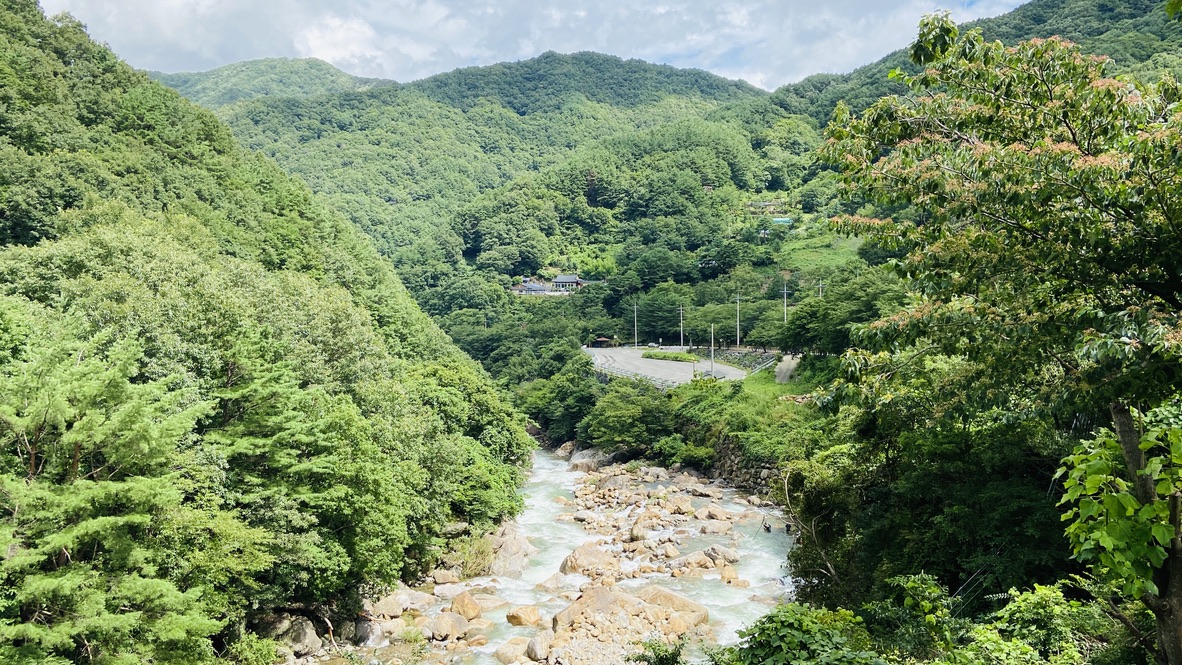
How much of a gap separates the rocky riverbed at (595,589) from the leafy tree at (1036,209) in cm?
754

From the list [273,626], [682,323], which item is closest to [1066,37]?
[682,323]

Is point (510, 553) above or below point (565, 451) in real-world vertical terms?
above

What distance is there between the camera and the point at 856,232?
970 cm

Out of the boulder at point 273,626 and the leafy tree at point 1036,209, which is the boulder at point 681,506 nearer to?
the boulder at point 273,626

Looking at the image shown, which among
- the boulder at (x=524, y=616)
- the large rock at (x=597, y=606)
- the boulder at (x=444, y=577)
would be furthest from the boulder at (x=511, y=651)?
the boulder at (x=444, y=577)

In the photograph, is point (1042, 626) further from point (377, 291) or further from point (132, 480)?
point (377, 291)

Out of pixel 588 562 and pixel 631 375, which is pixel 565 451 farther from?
pixel 588 562

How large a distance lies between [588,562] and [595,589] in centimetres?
504

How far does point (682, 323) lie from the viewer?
2817 inches

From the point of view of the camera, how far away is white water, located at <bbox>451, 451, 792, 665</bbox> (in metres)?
20.4

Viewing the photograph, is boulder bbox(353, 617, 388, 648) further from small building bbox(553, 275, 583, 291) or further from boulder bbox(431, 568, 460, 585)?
small building bbox(553, 275, 583, 291)

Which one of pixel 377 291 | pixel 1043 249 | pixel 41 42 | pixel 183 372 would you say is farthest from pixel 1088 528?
pixel 41 42

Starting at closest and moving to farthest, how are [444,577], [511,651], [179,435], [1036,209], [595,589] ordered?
[1036,209]
[179,435]
[511,651]
[595,589]
[444,577]

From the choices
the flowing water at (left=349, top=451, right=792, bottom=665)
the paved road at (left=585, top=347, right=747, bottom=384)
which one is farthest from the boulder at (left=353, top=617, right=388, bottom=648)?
the paved road at (left=585, top=347, right=747, bottom=384)
